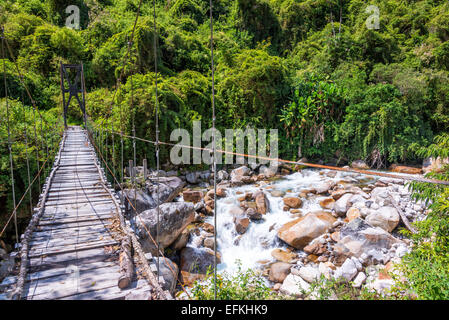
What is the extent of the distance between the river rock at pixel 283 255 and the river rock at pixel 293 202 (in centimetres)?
138

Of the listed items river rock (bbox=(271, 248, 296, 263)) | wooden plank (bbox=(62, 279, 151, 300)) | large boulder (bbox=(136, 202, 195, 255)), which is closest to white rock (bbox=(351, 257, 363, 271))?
river rock (bbox=(271, 248, 296, 263))

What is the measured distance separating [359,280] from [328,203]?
7.27ft

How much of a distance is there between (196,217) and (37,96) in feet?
27.0

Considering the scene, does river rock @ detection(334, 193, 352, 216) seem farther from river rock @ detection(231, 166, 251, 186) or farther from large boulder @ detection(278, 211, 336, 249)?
river rock @ detection(231, 166, 251, 186)

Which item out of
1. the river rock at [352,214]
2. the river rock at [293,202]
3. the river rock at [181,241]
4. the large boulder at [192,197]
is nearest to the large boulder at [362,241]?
the river rock at [352,214]

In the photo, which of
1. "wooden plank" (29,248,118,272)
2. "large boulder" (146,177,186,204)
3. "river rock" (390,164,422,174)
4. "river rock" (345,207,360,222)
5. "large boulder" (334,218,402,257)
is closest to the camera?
"wooden plank" (29,248,118,272)

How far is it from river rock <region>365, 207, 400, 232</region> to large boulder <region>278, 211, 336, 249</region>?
65cm

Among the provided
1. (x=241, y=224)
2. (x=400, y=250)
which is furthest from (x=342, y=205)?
(x=241, y=224)

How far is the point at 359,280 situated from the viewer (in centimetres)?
300

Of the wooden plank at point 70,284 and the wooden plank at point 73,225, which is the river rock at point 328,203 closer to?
the wooden plank at point 73,225

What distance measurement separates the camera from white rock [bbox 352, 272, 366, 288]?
293 centimetres

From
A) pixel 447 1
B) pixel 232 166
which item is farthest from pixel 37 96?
pixel 447 1

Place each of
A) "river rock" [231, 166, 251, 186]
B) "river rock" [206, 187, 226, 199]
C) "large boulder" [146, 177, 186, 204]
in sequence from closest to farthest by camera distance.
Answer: "large boulder" [146, 177, 186, 204]
"river rock" [206, 187, 226, 199]
"river rock" [231, 166, 251, 186]
